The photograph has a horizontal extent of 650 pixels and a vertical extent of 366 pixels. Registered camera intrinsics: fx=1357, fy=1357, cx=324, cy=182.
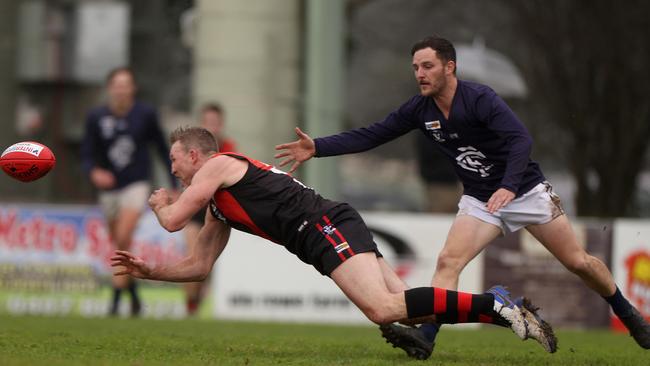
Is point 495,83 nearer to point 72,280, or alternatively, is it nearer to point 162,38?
point 162,38

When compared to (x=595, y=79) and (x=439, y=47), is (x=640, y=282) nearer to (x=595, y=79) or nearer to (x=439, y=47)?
(x=439, y=47)

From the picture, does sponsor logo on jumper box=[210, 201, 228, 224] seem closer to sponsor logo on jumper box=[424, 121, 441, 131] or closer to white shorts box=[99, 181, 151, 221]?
sponsor logo on jumper box=[424, 121, 441, 131]

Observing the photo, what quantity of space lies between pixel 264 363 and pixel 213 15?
1261cm

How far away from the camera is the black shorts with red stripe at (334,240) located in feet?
27.5

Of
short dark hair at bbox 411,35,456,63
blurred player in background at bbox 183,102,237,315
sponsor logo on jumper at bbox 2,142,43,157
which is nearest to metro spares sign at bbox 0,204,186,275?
blurred player in background at bbox 183,102,237,315

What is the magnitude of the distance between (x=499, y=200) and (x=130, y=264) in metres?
2.34

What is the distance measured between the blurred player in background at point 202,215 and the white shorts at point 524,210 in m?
4.54

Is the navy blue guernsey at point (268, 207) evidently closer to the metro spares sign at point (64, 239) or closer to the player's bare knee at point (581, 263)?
the player's bare knee at point (581, 263)

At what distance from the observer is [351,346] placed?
9.66 metres

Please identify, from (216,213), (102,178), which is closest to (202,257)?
(216,213)

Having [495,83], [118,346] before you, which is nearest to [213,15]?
[495,83]

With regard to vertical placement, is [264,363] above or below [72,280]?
below

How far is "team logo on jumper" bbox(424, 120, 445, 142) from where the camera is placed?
9.12 metres

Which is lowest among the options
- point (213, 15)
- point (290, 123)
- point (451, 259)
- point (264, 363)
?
point (264, 363)
